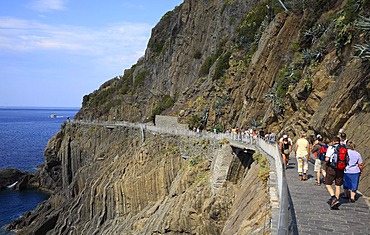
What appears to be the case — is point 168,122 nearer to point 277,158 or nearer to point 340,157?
point 277,158

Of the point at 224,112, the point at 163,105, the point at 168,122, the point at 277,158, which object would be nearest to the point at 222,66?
the point at 224,112

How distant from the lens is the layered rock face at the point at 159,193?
55.1 feet

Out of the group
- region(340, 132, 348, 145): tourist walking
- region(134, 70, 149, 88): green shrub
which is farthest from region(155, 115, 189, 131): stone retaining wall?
region(340, 132, 348, 145): tourist walking

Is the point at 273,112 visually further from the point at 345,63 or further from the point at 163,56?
the point at 163,56

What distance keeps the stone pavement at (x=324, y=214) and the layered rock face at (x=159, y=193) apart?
2.99 ft

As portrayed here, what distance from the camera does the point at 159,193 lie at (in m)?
28.9

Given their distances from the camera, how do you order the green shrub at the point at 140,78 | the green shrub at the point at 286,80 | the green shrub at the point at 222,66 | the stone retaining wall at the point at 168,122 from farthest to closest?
the green shrub at the point at 140,78 < the stone retaining wall at the point at 168,122 < the green shrub at the point at 222,66 < the green shrub at the point at 286,80

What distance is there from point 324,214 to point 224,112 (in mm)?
26627

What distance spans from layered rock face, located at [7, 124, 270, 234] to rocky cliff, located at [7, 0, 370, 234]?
0.09 m

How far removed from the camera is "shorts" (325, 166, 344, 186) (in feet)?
32.1

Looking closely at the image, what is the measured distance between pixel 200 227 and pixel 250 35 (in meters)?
24.8

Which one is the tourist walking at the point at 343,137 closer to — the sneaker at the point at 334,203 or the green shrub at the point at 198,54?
the sneaker at the point at 334,203

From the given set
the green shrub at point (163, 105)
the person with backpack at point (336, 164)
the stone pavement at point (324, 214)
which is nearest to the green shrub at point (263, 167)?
the stone pavement at point (324, 214)

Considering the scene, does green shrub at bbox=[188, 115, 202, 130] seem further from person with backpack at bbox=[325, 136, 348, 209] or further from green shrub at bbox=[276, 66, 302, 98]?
person with backpack at bbox=[325, 136, 348, 209]
